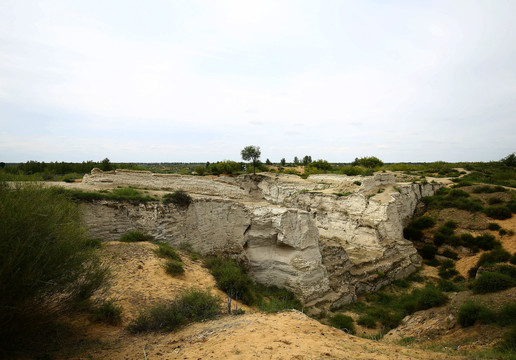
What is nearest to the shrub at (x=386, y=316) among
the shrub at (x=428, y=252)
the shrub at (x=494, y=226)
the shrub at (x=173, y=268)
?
the shrub at (x=173, y=268)

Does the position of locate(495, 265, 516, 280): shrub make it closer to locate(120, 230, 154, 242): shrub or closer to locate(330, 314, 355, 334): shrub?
locate(330, 314, 355, 334): shrub

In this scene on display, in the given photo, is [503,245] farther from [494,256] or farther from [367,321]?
[367,321]

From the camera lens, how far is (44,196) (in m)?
5.05

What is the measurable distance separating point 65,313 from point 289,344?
4673 mm

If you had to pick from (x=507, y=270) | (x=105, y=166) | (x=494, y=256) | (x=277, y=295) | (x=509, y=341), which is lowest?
(x=277, y=295)

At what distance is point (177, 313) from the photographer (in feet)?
21.4

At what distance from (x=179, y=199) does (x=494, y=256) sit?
19.9m

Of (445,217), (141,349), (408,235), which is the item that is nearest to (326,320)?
(141,349)

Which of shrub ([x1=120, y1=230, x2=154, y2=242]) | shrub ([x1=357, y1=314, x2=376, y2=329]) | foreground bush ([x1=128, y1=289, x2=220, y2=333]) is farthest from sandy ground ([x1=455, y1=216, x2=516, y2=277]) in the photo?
shrub ([x1=120, y1=230, x2=154, y2=242])

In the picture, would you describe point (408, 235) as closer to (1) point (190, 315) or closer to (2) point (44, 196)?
(1) point (190, 315)

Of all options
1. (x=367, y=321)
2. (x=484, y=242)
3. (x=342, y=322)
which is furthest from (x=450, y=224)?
(x=342, y=322)

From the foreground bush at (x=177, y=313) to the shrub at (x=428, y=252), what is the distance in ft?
61.9

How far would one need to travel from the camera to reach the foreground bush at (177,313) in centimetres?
616

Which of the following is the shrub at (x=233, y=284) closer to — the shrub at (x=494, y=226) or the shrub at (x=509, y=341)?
the shrub at (x=509, y=341)
